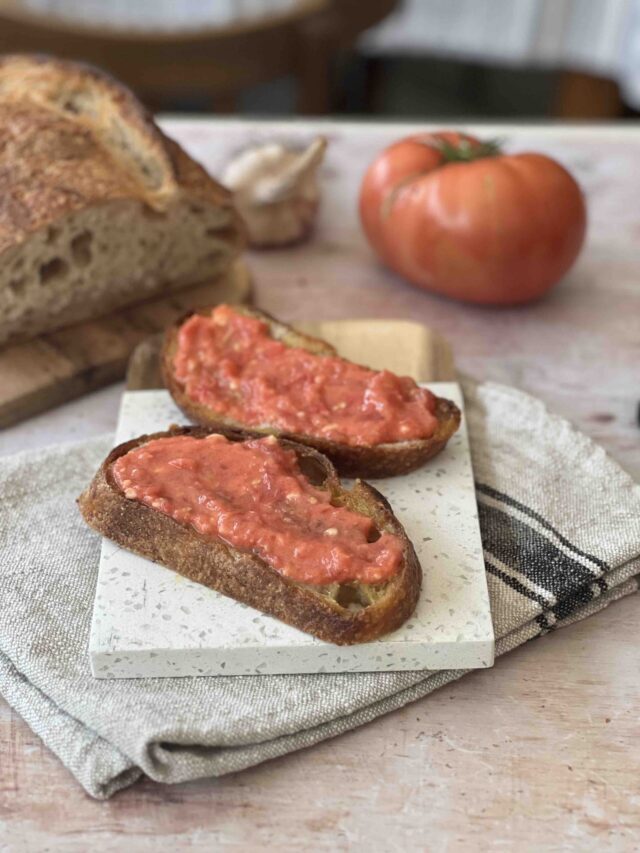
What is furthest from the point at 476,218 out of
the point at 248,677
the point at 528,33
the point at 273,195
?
the point at 528,33

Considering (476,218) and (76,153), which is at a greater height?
(76,153)

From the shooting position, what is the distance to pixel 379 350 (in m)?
2.58

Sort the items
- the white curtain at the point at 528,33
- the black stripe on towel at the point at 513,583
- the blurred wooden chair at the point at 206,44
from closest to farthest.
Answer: the black stripe on towel at the point at 513,583
the blurred wooden chair at the point at 206,44
the white curtain at the point at 528,33

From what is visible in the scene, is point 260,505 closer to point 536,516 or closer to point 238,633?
point 238,633

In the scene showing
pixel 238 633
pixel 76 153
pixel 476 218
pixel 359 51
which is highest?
pixel 76 153

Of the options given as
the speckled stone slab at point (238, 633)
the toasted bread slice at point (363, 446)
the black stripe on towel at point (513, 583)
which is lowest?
the black stripe on towel at point (513, 583)

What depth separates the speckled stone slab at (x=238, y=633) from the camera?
1.74 metres

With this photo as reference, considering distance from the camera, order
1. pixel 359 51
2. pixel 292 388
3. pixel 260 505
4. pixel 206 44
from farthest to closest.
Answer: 1. pixel 359 51
2. pixel 206 44
3. pixel 292 388
4. pixel 260 505

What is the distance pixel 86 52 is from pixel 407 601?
378 centimetres

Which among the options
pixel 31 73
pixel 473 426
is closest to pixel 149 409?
pixel 473 426

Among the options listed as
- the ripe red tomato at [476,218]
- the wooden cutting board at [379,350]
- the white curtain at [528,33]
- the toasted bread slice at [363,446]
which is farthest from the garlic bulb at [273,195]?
the white curtain at [528,33]

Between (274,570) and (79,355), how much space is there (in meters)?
1.08

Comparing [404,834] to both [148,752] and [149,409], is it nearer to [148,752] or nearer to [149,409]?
[148,752]

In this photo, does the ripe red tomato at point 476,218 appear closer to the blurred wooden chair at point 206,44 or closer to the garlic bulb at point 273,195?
the garlic bulb at point 273,195
